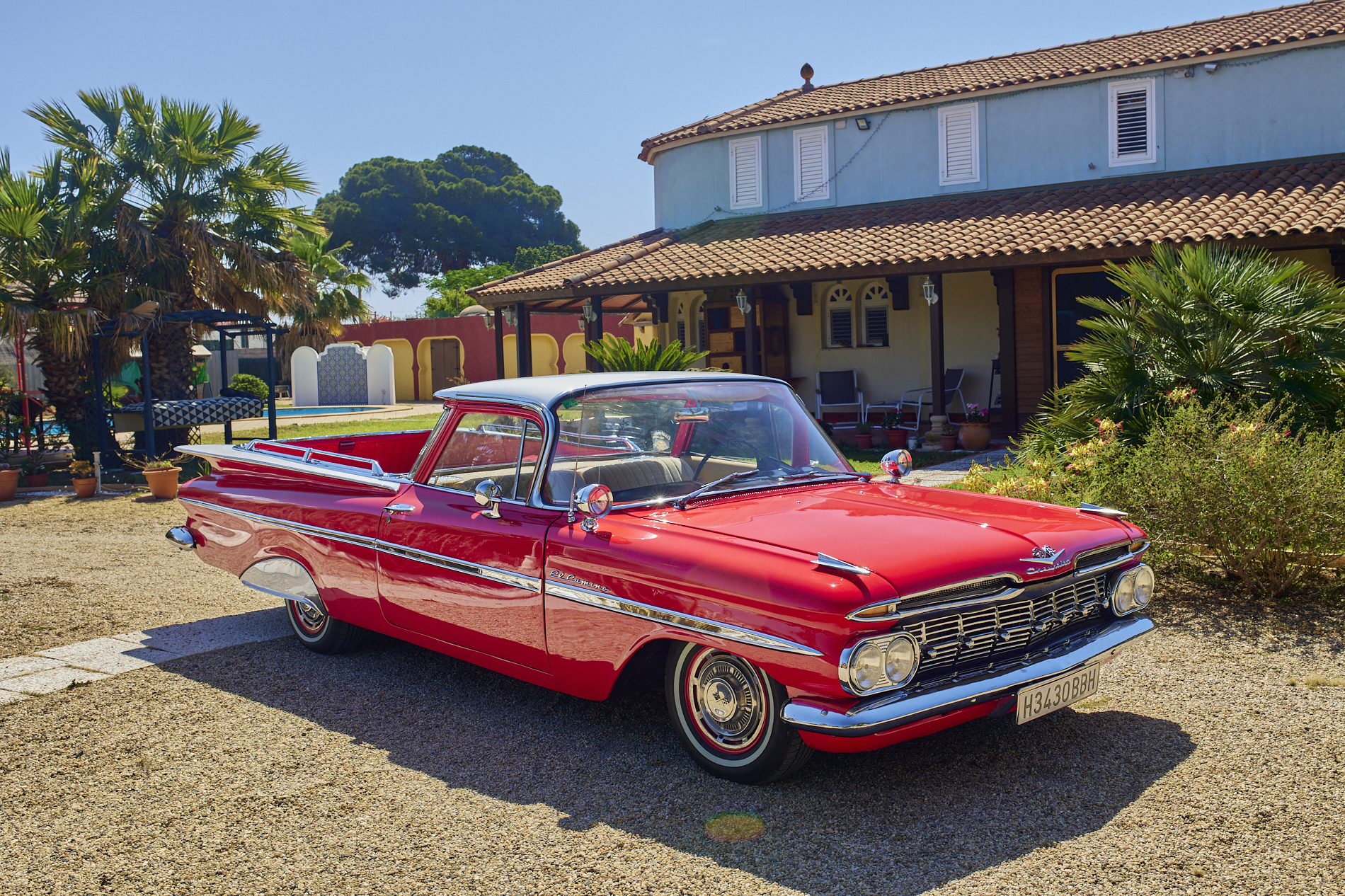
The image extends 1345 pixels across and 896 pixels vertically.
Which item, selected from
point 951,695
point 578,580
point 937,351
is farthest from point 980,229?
point 951,695

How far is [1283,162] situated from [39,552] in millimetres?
16226

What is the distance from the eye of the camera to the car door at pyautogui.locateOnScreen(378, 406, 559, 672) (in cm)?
434

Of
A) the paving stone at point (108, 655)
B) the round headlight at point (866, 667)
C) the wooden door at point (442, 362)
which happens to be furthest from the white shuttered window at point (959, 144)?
the wooden door at point (442, 362)

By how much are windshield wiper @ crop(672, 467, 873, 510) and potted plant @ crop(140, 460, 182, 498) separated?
10176 millimetres

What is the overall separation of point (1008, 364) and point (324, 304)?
52.5 ft

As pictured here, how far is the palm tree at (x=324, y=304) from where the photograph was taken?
23.7 metres

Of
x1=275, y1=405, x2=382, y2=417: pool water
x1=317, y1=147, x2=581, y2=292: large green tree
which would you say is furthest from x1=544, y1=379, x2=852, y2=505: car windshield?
x1=317, y1=147, x2=581, y2=292: large green tree

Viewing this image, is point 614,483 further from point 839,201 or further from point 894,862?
point 839,201

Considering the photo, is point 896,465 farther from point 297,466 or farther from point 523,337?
point 523,337

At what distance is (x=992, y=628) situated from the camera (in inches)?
146

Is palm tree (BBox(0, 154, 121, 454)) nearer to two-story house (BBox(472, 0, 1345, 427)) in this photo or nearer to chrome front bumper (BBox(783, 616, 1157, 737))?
two-story house (BBox(472, 0, 1345, 427))

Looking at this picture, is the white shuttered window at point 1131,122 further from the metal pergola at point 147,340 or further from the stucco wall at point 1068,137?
the metal pergola at point 147,340

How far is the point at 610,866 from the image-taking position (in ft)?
10.8

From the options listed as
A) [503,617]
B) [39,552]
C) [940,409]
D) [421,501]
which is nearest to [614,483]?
[503,617]
